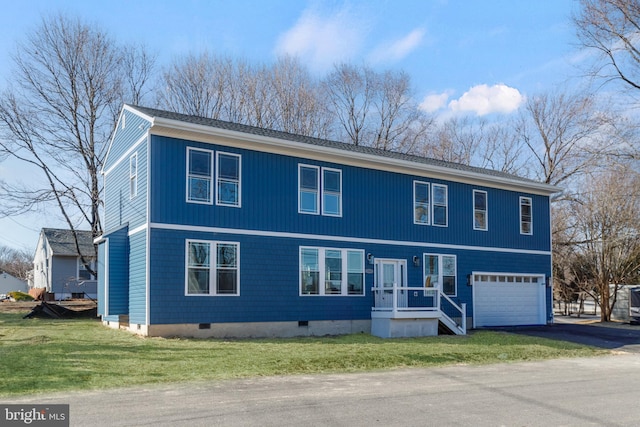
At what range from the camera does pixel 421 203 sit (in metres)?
21.3

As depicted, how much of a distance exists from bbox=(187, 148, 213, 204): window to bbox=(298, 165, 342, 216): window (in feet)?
9.66

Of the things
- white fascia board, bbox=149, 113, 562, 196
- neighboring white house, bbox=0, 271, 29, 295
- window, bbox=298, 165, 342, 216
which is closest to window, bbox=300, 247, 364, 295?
window, bbox=298, 165, 342, 216

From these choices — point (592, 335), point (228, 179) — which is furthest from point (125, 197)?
point (592, 335)

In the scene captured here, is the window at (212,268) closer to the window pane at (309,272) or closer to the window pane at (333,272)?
the window pane at (309,272)

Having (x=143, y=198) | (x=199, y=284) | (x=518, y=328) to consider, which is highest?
(x=143, y=198)

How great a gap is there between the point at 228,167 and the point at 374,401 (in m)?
9.92

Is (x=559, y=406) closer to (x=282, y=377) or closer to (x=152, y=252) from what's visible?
(x=282, y=377)

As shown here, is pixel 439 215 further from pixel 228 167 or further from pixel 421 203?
pixel 228 167

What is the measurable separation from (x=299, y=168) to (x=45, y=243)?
33.1 metres

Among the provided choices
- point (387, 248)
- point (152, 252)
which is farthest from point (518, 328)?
point (152, 252)

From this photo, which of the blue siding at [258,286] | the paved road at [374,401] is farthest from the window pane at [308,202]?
the paved road at [374,401]

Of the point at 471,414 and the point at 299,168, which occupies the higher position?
the point at 299,168

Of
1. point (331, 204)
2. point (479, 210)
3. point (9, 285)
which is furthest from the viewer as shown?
point (9, 285)

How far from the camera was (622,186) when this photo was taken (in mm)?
27000
